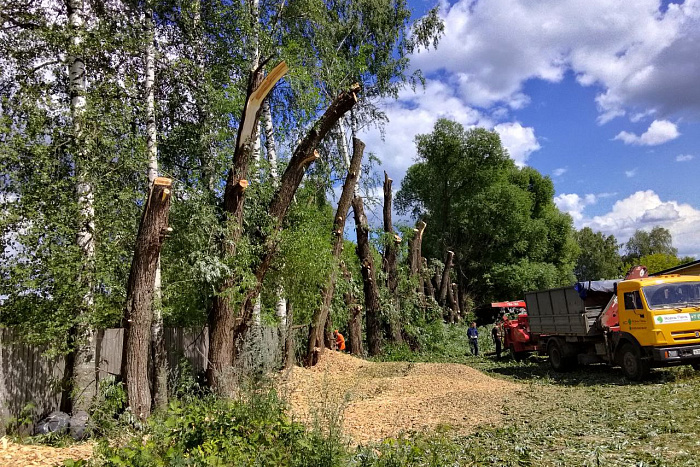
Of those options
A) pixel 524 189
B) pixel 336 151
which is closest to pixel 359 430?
pixel 336 151

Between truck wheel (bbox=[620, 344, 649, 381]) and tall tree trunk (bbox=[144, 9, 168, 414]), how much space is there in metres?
10.0

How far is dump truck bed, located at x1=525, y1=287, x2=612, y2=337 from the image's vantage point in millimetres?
14641

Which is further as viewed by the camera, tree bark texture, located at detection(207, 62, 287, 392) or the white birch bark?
the white birch bark

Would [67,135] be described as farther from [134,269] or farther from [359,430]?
[359,430]

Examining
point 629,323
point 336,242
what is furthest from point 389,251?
point 629,323

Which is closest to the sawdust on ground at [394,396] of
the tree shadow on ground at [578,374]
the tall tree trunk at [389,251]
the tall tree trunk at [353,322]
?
the tree shadow on ground at [578,374]

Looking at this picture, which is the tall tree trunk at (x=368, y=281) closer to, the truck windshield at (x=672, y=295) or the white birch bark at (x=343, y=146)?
the white birch bark at (x=343, y=146)

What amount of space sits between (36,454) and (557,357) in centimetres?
1354

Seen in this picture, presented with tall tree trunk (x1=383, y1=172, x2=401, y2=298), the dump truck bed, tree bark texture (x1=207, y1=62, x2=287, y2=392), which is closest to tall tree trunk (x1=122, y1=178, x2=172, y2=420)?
tree bark texture (x1=207, y1=62, x2=287, y2=392)

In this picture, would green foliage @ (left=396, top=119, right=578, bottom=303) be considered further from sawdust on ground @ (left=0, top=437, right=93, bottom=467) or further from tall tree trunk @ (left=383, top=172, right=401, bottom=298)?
sawdust on ground @ (left=0, top=437, right=93, bottom=467)

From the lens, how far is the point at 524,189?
4784 centimetres

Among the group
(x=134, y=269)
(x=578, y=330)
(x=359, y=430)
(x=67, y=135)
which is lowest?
(x=359, y=430)

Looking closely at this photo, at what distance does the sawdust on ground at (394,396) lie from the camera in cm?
831

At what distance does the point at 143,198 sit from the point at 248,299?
256 centimetres
